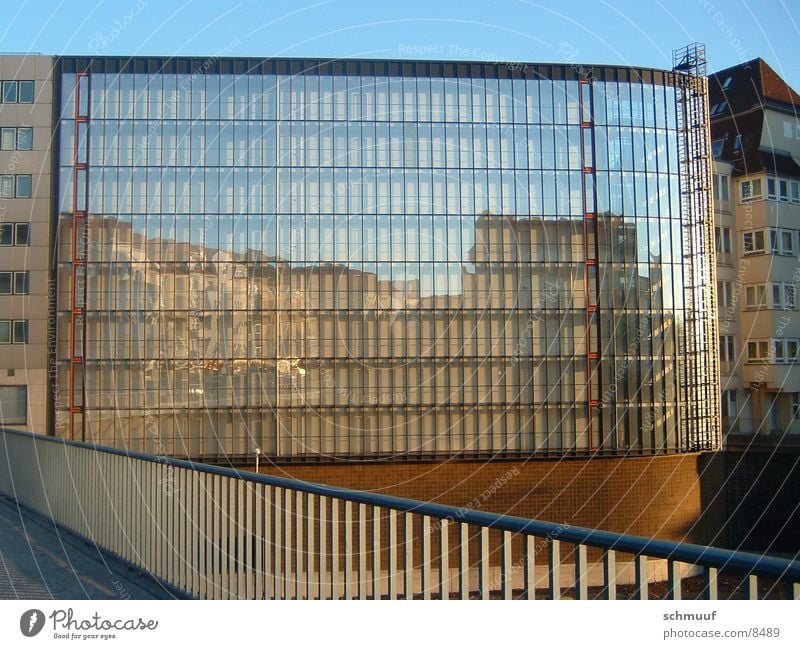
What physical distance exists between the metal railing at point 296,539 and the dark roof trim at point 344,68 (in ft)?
70.0

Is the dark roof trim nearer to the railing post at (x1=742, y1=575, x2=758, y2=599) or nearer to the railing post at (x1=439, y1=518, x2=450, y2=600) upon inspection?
the railing post at (x1=439, y1=518, x2=450, y2=600)

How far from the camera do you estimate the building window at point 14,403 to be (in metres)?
30.0

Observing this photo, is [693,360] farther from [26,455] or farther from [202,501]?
[202,501]

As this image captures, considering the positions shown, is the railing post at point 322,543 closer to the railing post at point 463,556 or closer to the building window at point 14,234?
the railing post at point 463,556

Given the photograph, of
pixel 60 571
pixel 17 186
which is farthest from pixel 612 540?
pixel 17 186

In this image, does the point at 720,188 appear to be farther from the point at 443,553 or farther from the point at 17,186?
the point at 443,553

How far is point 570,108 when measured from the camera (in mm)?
31750

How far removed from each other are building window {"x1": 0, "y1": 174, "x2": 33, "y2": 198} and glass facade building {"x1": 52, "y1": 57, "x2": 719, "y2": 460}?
1268 millimetres

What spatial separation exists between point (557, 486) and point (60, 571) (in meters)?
24.2

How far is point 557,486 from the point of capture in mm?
30812

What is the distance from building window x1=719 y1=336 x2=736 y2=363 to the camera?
38719 mm

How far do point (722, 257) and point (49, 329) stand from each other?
2681cm

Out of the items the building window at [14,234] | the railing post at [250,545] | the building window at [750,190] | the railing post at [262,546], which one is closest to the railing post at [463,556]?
the railing post at [262,546]

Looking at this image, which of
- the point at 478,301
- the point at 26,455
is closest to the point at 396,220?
the point at 478,301
